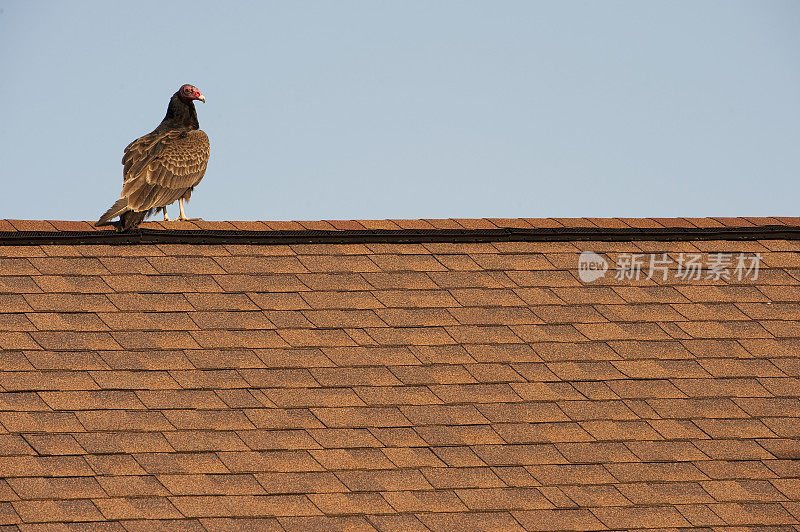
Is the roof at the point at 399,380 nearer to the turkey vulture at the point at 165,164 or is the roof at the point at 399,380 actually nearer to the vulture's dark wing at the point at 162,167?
the turkey vulture at the point at 165,164

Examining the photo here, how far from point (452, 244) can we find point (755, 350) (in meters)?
2.64

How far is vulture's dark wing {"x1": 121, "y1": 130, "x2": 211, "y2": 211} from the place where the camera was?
10.8m

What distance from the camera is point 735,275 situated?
932 cm

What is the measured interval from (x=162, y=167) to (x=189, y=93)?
5.58 ft

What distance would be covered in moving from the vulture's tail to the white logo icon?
3837mm

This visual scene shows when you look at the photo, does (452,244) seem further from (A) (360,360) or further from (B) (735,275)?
(B) (735,275)

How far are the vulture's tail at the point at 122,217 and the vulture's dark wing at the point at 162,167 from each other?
0.36m

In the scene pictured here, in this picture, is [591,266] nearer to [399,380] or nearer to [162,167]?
[399,380]

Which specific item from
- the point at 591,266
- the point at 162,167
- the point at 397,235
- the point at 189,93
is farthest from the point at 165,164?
the point at 591,266

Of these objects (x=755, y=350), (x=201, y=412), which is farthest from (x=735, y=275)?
(x=201, y=412)

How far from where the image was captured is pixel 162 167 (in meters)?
11.5

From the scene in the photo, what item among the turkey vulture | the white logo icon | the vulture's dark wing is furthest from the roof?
the vulture's dark wing

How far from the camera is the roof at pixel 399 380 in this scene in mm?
6973

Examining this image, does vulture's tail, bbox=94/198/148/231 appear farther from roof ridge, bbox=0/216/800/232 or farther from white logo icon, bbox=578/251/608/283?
white logo icon, bbox=578/251/608/283
